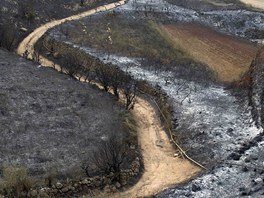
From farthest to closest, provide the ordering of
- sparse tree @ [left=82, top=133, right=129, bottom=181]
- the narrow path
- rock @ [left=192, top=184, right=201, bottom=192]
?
the narrow path < sparse tree @ [left=82, top=133, right=129, bottom=181] < rock @ [left=192, top=184, right=201, bottom=192]

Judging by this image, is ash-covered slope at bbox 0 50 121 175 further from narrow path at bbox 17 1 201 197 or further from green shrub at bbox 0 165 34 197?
narrow path at bbox 17 1 201 197

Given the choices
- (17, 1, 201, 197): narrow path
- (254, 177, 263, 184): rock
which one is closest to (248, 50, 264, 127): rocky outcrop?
(254, 177, 263, 184): rock

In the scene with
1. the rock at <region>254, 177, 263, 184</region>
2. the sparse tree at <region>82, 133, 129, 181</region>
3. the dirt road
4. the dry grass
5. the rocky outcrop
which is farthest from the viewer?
the dirt road

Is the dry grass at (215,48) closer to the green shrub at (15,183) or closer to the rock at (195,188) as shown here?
the rock at (195,188)

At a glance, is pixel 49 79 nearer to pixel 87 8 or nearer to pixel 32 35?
pixel 32 35

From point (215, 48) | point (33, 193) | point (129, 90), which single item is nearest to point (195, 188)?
point (33, 193)

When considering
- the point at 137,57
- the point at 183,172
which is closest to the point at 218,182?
the point at 183,172
